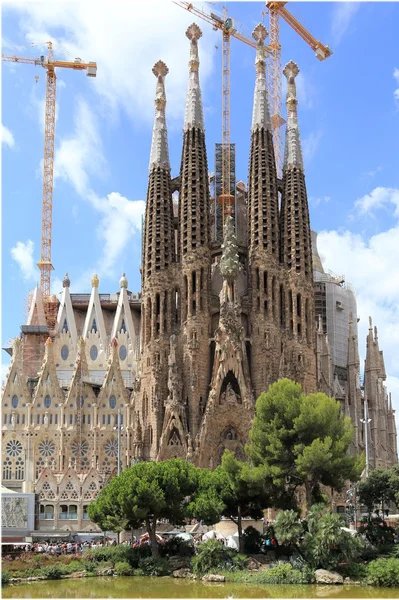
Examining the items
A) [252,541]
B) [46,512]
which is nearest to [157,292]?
[46,512]

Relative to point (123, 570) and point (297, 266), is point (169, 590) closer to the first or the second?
point (123, 570)

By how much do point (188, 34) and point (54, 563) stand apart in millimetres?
52328

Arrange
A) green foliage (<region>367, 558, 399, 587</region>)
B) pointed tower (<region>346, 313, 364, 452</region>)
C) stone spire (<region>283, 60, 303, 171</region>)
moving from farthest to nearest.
Result: pointed tower (<region>346, 313, 364, 452</region>), stone spire (<region>283, 60, 303, 171</region>), green foliage (<region>367, 558, 399, 587</region>)

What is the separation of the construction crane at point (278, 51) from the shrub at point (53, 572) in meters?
66.9

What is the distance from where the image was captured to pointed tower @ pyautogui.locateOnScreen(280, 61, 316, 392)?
68875mm

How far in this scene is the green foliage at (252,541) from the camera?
4291 cm

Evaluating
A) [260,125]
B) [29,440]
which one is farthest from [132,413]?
[260,125]

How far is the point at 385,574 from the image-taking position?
36906mm

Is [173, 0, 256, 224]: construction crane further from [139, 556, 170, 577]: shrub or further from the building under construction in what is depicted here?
[139, 556, 170, 577]: shrub

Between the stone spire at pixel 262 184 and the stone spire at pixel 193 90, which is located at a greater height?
the stone spire at pixel 193 90

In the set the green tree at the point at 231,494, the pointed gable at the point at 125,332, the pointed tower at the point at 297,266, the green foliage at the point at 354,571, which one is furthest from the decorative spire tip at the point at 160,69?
the green foliage at the point at 354,571

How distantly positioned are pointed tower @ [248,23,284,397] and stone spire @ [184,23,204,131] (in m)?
5.06

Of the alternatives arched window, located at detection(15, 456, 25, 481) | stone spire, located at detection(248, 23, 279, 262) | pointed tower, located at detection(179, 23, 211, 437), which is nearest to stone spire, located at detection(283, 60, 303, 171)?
stone spire, located at detection(248, 23, 279, 262)

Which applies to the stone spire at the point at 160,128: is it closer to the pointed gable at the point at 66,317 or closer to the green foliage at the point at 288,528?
the pointed gable at the point at 66,317
